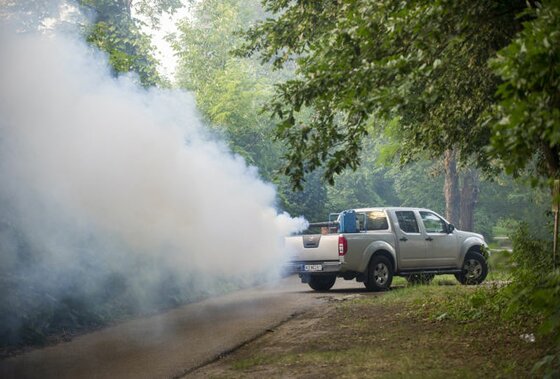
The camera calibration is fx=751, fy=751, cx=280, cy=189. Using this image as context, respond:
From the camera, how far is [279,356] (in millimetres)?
9586

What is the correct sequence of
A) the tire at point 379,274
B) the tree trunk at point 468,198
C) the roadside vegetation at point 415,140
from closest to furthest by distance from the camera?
the roadside vegetation at point 415,140 < the tire at point 379,274 < the tree trunk at point 468,198

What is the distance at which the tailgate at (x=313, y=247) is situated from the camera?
59.4ft

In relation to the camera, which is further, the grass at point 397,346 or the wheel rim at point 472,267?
the wheel rim at point 472,267

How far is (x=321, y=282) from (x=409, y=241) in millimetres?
2493

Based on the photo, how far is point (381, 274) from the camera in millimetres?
18594

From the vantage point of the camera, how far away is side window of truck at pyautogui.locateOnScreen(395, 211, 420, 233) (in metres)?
19.3

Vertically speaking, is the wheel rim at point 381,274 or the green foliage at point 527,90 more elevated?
the green foliage at point 527,90

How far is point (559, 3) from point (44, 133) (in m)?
10.3

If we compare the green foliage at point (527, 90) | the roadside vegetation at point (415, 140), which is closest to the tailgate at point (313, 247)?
the roadside vegetation at point (415, 140)

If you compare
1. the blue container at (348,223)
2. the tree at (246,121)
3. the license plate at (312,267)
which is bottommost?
the license plate at (312,267)

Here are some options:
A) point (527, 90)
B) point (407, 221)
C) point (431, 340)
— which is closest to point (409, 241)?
point (407, 221)

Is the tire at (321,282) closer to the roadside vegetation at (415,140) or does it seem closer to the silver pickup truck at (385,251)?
the silver pickup truck at (385,251)

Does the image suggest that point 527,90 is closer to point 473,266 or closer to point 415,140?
point 415,140

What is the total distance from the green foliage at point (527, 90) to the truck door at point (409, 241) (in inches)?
515
